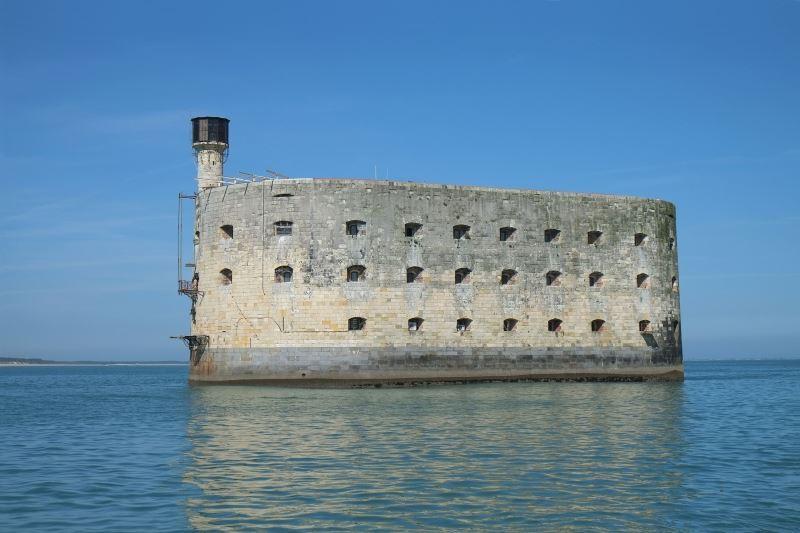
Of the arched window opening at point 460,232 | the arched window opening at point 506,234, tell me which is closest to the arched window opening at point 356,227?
the arched window opening at point 460,232

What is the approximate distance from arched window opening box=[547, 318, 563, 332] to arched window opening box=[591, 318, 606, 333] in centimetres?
147

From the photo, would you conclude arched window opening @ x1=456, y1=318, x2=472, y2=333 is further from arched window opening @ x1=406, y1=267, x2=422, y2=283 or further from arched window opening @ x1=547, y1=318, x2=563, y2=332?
arched window opening @ x1=547, y1=318, x2=563, y2=332

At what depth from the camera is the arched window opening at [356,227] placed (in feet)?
97.8

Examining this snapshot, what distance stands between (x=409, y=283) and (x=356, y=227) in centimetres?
256

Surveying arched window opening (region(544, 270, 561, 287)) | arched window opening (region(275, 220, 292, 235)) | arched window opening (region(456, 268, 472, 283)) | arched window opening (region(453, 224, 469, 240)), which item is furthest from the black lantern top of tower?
arched window opening (region(544, 270, 561, 287))

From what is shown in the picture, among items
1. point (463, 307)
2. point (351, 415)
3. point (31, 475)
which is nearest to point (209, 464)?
point (31, 475)

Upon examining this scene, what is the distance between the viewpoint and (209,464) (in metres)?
13.5

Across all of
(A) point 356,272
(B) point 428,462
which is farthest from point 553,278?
(B) point 428,462

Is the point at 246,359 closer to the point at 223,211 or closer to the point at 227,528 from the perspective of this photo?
the point at 223,211

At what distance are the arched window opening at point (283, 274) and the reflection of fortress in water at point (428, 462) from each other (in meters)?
6.87

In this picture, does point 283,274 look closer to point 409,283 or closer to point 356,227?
point 356,227

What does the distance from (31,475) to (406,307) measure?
713 inches

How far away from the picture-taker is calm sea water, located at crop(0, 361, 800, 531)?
10008 mm

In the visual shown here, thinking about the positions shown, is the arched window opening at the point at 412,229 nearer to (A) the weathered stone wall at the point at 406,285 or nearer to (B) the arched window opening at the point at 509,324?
(A) the weathered stone wall at the point at 406,285
